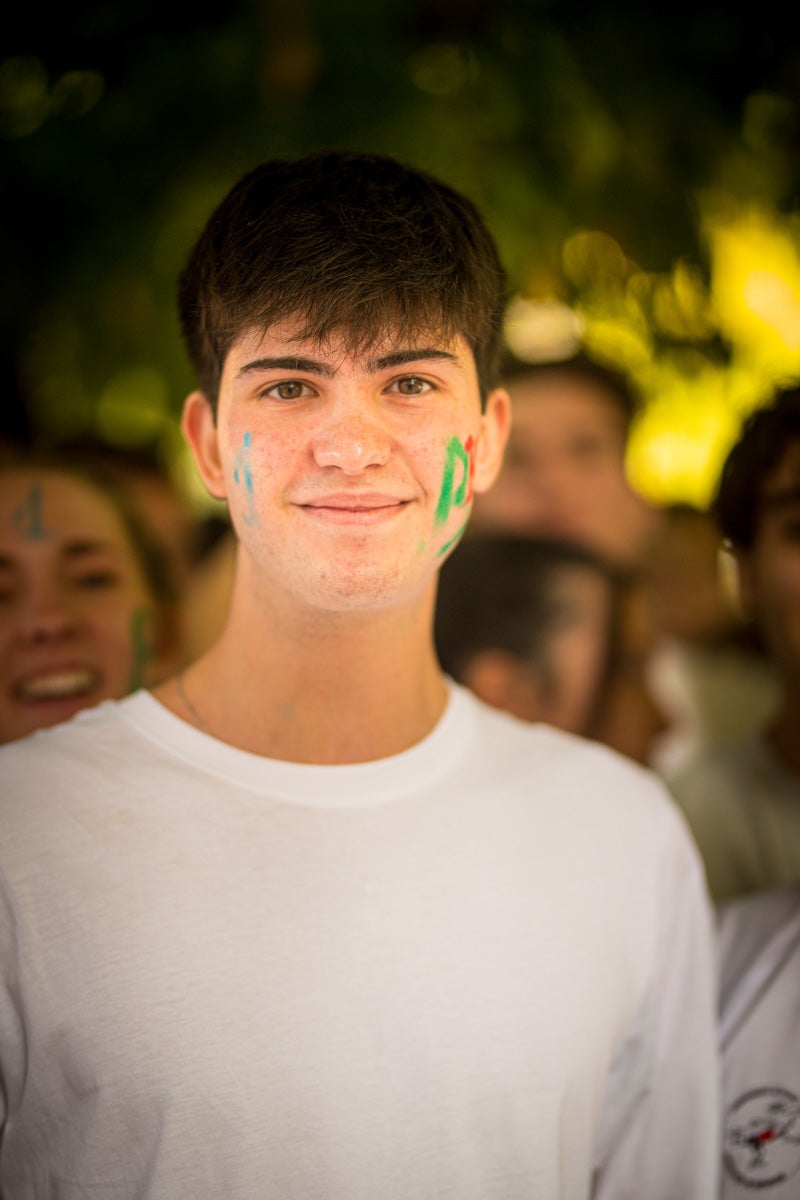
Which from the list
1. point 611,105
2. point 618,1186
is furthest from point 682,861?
point 611,105

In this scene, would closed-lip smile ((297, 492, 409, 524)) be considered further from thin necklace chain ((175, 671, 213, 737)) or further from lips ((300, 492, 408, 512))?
thin necklace chain ((175, 671, 213, 737))

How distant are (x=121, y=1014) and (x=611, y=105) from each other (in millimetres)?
2854

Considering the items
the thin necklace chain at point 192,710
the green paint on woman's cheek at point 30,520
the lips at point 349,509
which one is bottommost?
the thin necklace chain at point 192,710

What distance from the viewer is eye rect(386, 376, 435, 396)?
1.46m

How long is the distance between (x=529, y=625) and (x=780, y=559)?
833 mm

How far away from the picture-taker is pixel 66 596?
192cm

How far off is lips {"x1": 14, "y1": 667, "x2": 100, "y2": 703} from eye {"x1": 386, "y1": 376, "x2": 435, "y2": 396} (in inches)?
34.9

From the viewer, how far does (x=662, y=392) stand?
3385 mm

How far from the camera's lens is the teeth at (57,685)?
1.87 m

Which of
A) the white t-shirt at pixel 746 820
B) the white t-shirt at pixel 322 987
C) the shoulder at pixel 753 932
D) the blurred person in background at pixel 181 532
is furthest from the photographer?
the blurred person in background at pixel 181 532

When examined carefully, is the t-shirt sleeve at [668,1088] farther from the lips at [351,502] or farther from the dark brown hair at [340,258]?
the dark brown hair at [340,258]

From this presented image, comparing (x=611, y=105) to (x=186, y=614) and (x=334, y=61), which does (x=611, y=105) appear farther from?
(x=186, y=614)

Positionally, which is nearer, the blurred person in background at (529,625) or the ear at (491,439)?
the ear at (491,439)

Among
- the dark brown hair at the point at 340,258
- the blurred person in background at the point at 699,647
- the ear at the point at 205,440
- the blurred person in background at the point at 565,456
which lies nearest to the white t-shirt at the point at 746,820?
the blurred person in background at the point at 699,647
